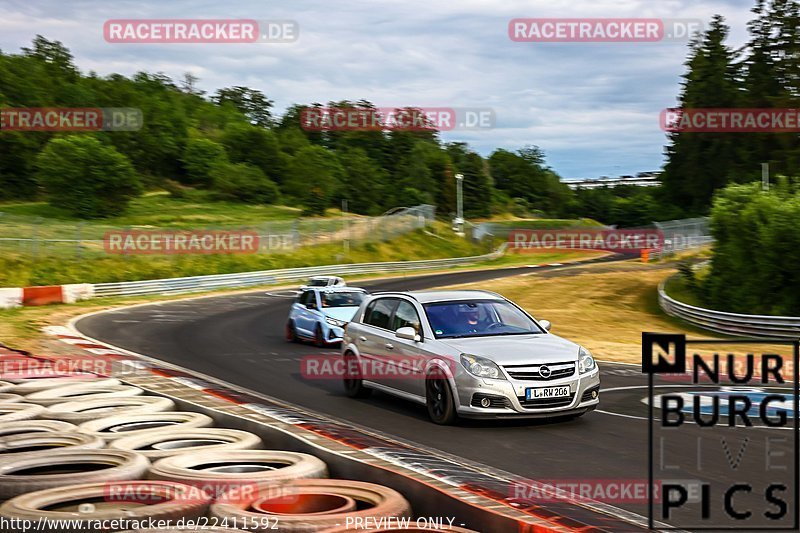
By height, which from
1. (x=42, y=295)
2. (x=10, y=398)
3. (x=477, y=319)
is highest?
(x=477, y=319)

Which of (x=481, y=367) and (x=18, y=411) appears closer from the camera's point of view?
(x=18, y=411)

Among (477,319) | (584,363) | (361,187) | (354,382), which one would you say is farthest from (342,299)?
(361,187)

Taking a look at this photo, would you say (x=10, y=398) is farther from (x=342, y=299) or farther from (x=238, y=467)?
(x=342, y=299)

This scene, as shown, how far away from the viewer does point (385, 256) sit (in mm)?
71062

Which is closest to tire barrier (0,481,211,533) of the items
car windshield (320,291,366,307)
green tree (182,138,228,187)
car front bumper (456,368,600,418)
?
car front bumper (456,368,600,418)

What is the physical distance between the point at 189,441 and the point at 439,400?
3.68 metres

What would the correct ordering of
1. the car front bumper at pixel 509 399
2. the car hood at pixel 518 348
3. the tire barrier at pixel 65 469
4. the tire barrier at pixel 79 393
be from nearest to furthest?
the tire barrier at pixel 65 469 < the tire barrier at pixel 79 393 < the car front bumper at pixel 509 399 < the car hood at pixel 518 348

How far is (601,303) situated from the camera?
37.2 meters

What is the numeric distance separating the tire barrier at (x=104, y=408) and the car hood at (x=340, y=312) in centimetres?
989

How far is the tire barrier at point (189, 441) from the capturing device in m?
7.80

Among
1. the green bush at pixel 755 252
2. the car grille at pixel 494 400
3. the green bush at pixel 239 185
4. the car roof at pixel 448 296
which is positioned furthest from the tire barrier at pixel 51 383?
the green bush at pixel 239 185

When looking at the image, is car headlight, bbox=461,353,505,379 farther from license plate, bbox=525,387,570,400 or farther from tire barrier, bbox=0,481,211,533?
→ tire barrier, bbox=0,481,211,533

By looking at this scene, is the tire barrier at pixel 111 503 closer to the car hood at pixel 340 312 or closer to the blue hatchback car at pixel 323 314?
the blue hatchback car at pixel 323 314

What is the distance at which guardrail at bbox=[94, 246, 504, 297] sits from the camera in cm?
4219
